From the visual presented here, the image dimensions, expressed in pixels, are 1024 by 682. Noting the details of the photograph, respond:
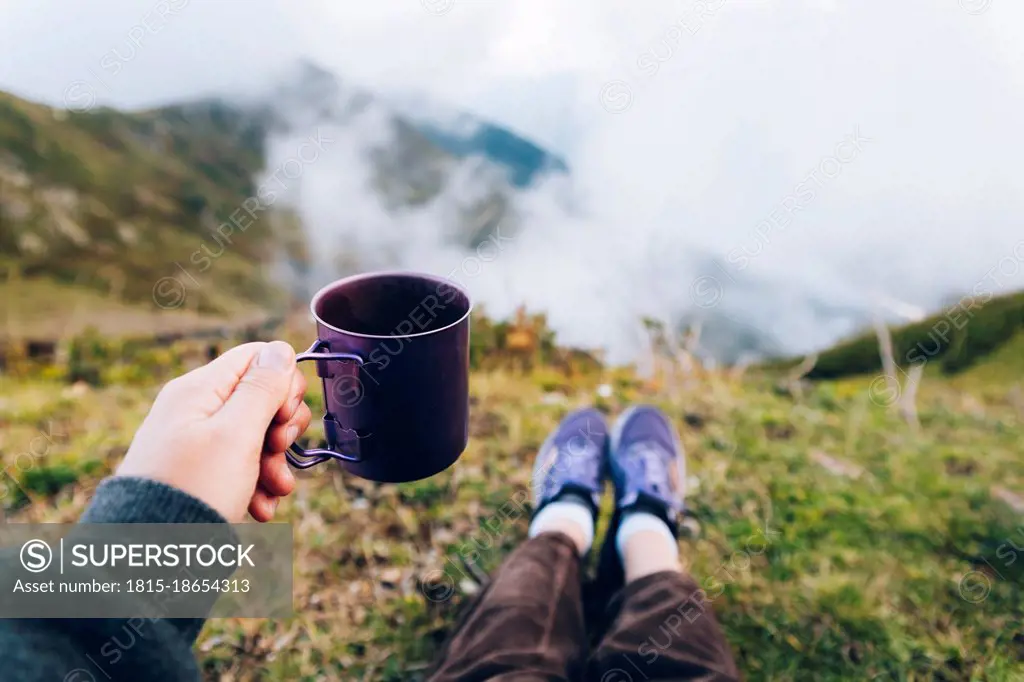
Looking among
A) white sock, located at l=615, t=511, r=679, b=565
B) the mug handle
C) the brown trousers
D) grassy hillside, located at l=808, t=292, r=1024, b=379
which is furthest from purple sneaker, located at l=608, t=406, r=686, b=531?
the mug handle

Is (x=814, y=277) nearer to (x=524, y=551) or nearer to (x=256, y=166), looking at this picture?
(x=524, y=551)

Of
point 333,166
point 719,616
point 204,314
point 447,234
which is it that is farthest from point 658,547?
point 204,314

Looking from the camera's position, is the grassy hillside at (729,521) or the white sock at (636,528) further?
the white sock at (636,528)

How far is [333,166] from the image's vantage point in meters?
1.68

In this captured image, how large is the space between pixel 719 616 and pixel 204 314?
150 cm

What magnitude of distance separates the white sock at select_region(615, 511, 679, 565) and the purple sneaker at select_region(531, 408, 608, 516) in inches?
4.2

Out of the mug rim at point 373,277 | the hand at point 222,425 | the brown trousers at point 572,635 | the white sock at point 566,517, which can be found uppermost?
the mug rim at point 373,277

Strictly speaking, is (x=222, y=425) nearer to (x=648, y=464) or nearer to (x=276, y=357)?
(x=276, y=357)

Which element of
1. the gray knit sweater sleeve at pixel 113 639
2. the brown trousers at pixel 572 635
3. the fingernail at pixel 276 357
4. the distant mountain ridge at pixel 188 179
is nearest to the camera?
the gray knit sweater sleeve at pixel 113 639

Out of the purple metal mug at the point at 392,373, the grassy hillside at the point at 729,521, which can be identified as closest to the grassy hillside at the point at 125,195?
the grassy hillside at the point at 729,521

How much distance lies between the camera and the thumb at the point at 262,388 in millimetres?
648

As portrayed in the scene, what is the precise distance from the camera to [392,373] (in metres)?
0.60

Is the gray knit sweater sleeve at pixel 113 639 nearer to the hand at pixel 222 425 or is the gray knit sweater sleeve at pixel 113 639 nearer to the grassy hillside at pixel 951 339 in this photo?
the hand at pixel 222 425

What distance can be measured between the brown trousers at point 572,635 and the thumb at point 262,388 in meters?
0.65
